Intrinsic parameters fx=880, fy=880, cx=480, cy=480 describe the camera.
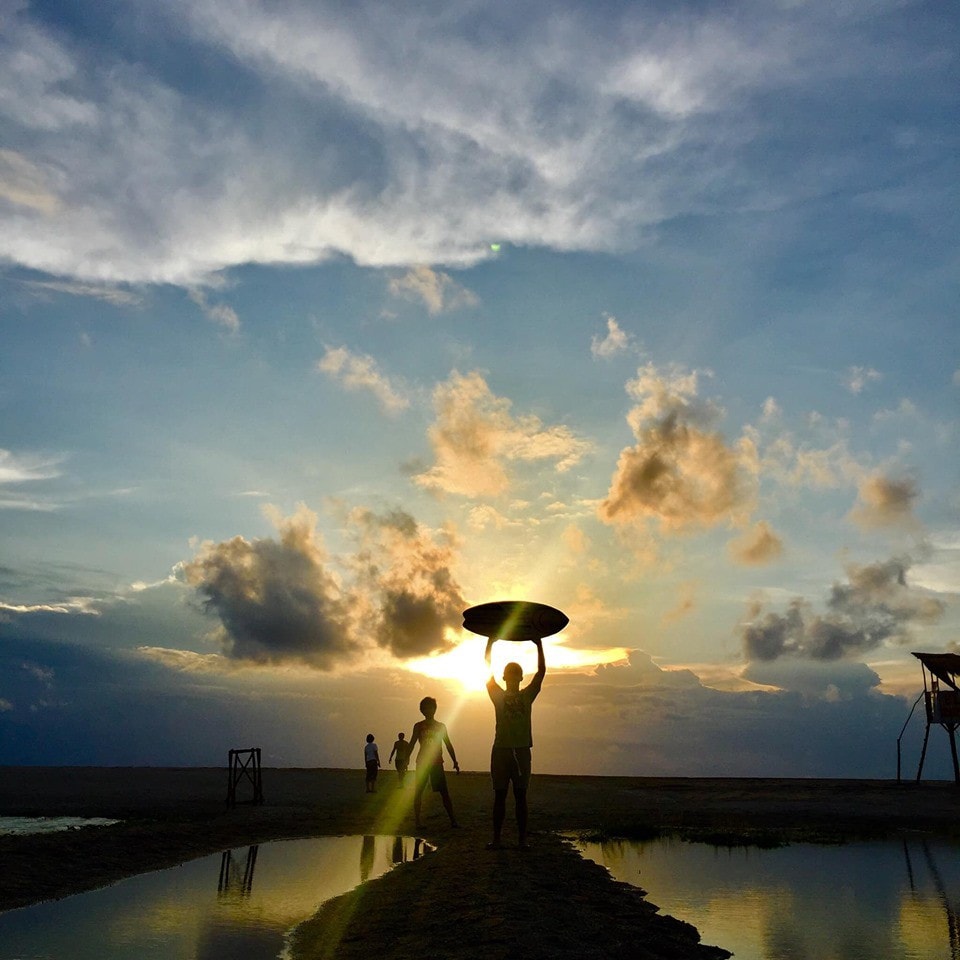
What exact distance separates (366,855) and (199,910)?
5903 millimetres

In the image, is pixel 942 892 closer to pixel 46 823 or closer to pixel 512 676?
pixel 512 676

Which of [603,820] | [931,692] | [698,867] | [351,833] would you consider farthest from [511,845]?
[931,692]

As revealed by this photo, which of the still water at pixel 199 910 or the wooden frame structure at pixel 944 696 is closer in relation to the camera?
the still water at pixel 199 910

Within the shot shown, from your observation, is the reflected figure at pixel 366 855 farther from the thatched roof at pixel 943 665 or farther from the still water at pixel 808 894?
the thatched roof at pixel 943 665

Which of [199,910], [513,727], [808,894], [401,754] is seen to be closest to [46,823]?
[401,754]

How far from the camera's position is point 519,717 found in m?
13.1

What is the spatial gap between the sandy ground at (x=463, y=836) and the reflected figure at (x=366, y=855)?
0.84m

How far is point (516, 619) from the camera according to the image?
14.0m

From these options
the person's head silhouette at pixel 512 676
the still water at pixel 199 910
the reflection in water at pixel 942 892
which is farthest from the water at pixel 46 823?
the reflection in water at pixel 942 892

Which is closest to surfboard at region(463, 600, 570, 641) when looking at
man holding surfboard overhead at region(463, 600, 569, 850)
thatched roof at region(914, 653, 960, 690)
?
man holding surfboard overhead at region(463, 600, 569, 850)

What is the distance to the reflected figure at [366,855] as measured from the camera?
14.4 metres

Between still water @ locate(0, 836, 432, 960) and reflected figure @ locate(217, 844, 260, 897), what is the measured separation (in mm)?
16

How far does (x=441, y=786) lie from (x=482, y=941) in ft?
35.8

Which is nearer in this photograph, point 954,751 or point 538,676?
point 538,676
